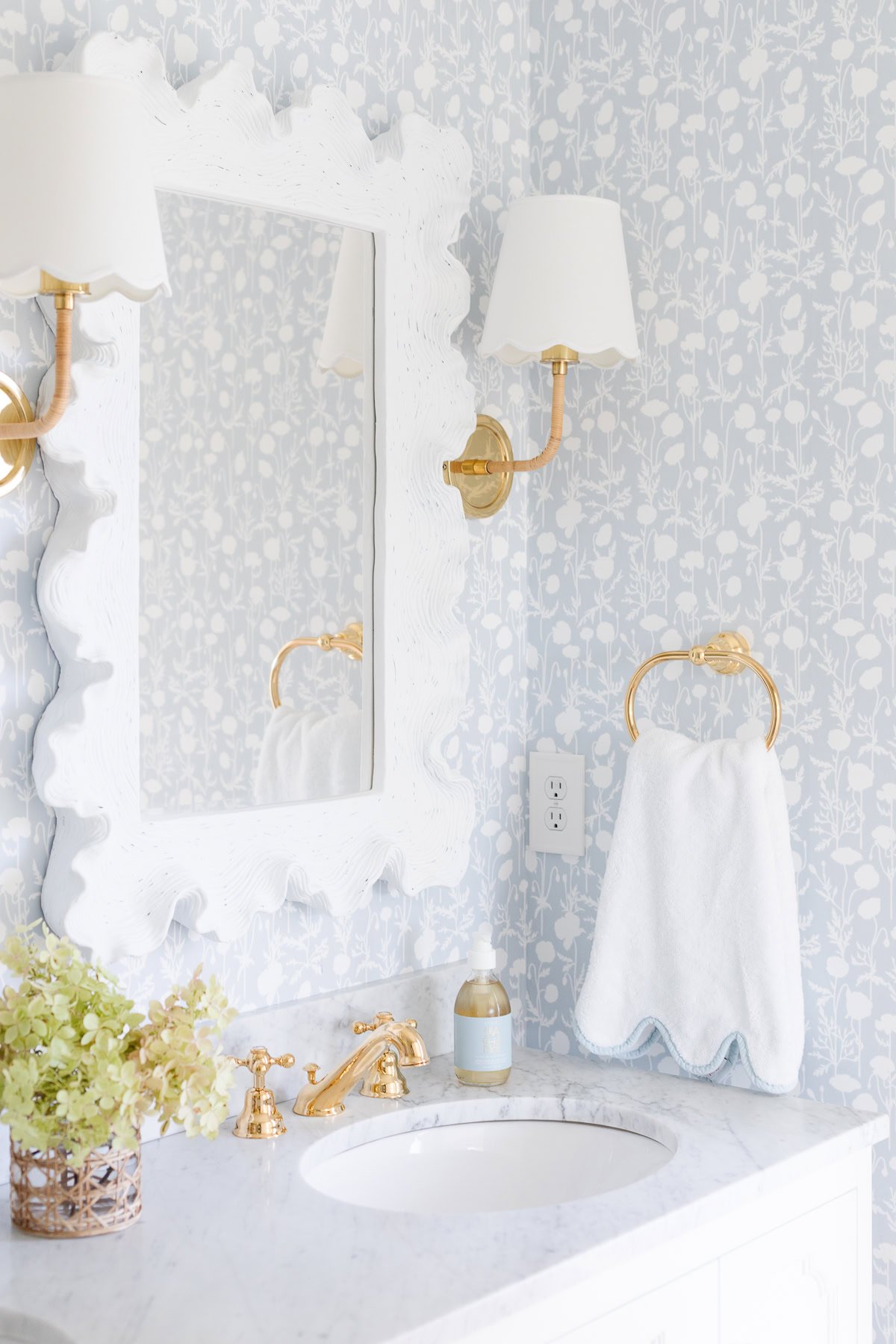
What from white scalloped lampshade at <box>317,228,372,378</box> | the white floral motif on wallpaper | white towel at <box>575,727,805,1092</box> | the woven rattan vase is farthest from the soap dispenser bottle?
white scalloped lampshade at <box>317,228,372,378</box>

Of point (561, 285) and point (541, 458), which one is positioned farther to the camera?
point (541, 458)

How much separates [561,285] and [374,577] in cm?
39

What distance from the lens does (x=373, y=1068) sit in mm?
1585

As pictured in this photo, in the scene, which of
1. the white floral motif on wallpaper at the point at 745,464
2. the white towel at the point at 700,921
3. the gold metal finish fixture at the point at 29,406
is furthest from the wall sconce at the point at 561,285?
the gold metal finish fixture at the point at 29,406

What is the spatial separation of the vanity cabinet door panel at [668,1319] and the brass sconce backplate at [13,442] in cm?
88

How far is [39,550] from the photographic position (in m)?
1.35

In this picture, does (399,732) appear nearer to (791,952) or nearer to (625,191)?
(791,952)

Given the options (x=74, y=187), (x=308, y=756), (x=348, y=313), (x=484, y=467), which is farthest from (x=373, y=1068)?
(x=74, y=187)

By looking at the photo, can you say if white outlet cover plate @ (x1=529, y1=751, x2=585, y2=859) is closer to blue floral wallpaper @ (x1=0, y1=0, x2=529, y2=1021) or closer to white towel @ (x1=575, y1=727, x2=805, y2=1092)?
blue floral wallpaper @ (x1=0, y1=0, x2=529, y2=1021)

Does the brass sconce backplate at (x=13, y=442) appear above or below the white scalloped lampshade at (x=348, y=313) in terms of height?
below

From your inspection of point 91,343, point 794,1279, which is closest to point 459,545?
point 91,343

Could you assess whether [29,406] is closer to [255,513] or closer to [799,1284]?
[255,513]

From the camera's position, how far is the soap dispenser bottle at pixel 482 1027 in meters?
1.63

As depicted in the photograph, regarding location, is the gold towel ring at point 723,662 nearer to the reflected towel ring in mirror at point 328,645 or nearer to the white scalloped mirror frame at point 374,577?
the white scalloped mirror frame at point 374,577
